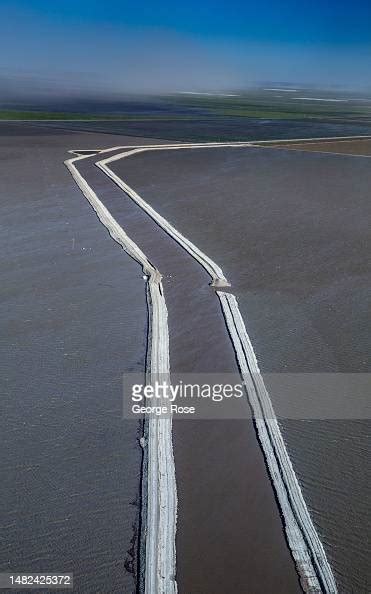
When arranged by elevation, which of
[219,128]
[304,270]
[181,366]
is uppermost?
[219,128]

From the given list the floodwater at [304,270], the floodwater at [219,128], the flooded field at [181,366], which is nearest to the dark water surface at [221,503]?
the flooded field at [181,366]

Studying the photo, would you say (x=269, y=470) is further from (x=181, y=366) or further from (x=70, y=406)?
(x=70, y=406)

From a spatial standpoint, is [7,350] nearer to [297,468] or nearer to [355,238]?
[297,468]

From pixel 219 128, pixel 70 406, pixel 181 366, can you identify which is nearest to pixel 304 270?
pixel 181 366

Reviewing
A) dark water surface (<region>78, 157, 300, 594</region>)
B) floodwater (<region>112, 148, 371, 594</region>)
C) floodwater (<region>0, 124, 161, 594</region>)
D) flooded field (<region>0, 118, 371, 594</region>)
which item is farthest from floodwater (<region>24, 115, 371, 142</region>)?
dark water surface (<region>78, 157, 300, 594</region>)

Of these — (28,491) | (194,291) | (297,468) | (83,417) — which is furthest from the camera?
(194,291)

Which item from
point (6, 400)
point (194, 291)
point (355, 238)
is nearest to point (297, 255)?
point (355, 238)

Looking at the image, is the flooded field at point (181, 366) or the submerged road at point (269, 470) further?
the flooded field at point (181, 366)

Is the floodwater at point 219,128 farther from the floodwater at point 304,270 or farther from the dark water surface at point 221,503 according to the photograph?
the dark water surface at point 221,503

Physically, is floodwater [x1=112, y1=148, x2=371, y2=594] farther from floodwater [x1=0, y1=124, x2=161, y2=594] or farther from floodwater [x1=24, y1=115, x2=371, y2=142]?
floodwater [x1=24, y1=115, x2=371, y2=142]
